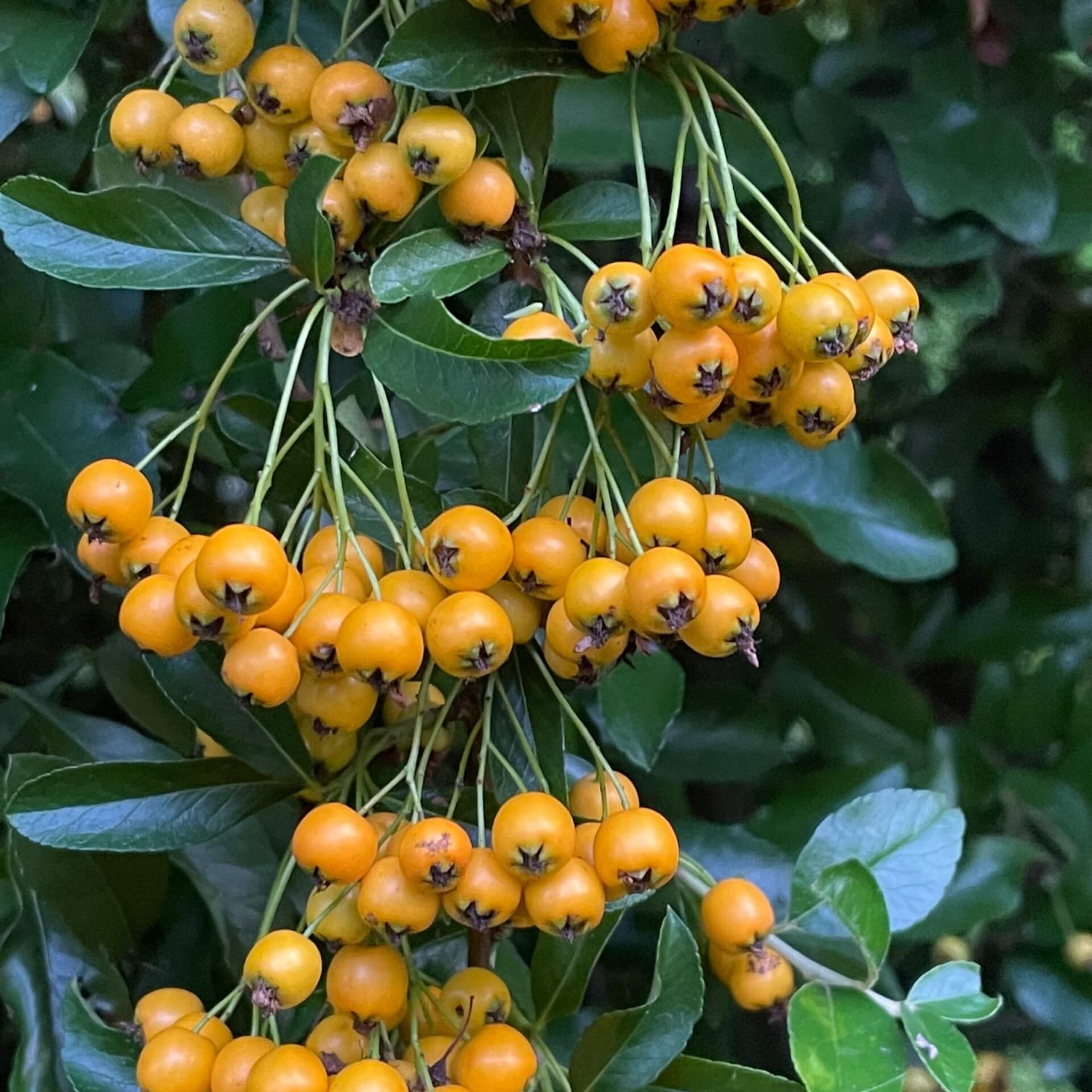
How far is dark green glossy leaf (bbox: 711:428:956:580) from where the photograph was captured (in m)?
0.86

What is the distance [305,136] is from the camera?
1.69ft

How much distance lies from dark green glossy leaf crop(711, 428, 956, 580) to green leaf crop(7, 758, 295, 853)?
0.43m

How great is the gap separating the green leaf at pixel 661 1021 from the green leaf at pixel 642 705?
0.83 feet

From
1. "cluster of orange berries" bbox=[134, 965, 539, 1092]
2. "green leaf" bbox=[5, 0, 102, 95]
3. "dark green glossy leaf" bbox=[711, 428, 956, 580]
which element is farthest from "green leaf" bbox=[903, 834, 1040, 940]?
"green leaf" bbox=[5, 0, 102, 95]

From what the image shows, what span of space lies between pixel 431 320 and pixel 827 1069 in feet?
1.31

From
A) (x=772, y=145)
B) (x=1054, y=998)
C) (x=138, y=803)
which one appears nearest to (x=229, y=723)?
(x=138, y=803)

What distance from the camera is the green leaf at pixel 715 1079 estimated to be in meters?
0.53

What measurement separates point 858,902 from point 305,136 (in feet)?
1.52

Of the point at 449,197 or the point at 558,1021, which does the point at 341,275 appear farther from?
the point at 558,1021

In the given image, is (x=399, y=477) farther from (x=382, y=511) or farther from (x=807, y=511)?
(x=807, y=511)

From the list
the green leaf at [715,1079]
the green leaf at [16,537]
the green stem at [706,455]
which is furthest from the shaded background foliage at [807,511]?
the green leaf at [715,1079]

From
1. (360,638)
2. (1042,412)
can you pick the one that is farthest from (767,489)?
(360,638)

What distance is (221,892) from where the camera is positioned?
2.27 feet

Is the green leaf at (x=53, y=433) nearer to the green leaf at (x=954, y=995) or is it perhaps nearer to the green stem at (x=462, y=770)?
the green stem at (x=462, y=770)
